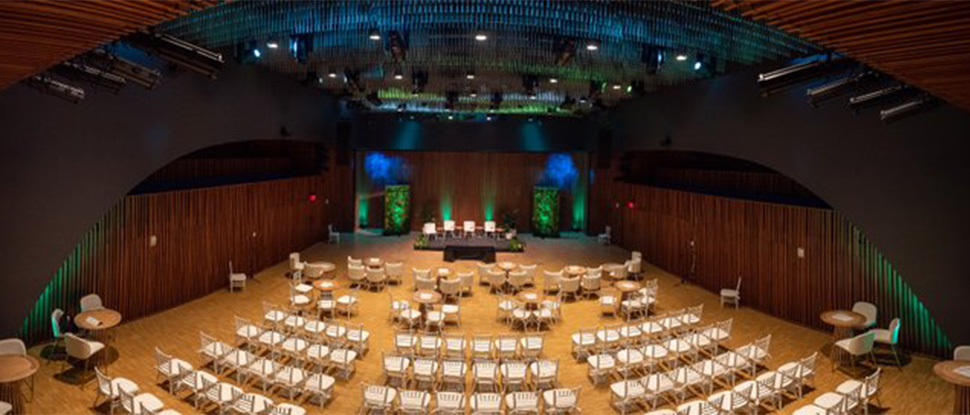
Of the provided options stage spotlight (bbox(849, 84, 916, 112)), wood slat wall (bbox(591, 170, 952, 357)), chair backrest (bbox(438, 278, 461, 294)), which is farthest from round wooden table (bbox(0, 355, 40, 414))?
wood slat wall (bbox(591, 170, 952, 357))

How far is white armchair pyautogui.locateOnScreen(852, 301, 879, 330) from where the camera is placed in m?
12.1

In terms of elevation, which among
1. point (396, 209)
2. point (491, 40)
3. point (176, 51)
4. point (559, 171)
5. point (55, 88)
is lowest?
point (396, 209)

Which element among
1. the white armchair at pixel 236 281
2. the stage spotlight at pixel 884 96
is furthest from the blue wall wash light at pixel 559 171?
the stage spotlight at pixel 884 96

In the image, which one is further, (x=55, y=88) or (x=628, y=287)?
(x=628, y=287)

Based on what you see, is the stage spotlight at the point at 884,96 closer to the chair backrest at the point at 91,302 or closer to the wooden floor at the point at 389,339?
the wooden floor at the point at 389,339

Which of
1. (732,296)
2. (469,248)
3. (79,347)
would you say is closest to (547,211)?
(469,248)

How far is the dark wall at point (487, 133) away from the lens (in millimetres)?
24859

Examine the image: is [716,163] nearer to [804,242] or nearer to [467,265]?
[804,242]

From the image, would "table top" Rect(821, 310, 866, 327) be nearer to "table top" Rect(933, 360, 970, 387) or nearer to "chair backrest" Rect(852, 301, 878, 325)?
"chair backrest" Rect(852, 301, 878, 325)

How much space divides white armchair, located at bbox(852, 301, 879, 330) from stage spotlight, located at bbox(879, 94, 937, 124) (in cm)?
525

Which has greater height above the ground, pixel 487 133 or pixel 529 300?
pixel 487 133

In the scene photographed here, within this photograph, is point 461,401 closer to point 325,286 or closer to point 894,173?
point 325,286

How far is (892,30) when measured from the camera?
4.07 meters

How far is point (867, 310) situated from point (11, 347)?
15.9m
